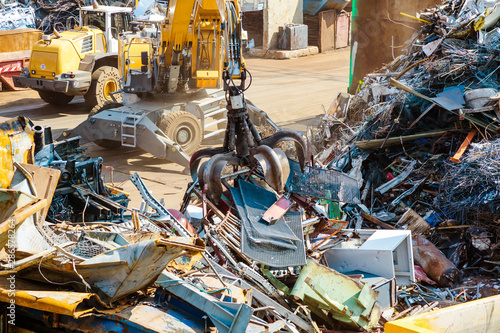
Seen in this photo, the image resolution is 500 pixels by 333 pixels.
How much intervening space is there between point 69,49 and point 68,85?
3.20ft

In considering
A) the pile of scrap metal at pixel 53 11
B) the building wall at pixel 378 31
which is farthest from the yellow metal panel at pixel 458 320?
the pile of scrap metal at pixel 53 11

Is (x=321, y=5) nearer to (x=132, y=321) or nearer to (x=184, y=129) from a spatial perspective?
(x=184, y=129)

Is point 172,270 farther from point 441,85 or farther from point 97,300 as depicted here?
point 441,85

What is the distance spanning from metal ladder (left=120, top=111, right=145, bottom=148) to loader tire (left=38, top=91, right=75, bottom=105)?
5.19m

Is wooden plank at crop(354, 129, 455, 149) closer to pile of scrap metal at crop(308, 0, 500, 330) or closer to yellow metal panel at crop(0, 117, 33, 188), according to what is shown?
pile of scrap metal at crop(308, 0, 500, 330)

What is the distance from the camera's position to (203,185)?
23.3 ft

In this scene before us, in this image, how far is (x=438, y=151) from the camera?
9.00m

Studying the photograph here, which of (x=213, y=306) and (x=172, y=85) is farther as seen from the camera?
(x=172, y=85)

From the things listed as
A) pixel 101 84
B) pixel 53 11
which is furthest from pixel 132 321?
pixel 53 11

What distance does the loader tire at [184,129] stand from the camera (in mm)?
11141

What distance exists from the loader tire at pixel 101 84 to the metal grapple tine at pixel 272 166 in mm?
8150

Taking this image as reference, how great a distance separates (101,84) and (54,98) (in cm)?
175

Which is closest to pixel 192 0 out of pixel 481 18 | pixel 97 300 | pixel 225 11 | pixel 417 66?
Answer: pixel 225 11

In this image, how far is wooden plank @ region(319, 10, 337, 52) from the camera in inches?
951
